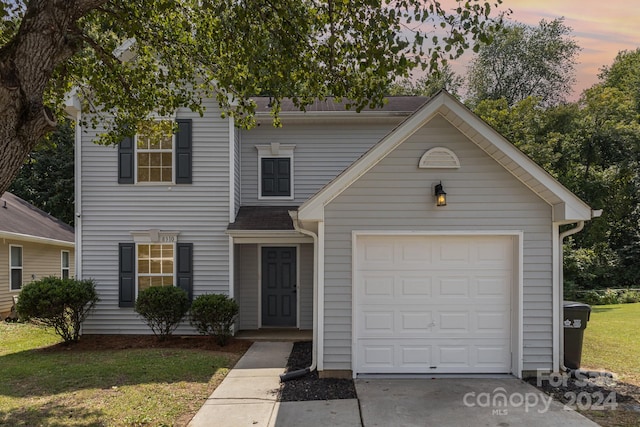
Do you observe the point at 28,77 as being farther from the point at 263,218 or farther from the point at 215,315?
the point at 263,218

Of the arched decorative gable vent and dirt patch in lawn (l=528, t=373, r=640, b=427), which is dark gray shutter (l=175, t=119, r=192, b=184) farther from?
dirt patch in lawn (l=528, t=373, r=640, b=427)

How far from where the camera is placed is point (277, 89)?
689 centimetres

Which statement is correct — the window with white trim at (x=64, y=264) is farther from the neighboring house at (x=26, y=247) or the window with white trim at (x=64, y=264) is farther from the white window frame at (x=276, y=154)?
the white window frame at (x=276, y=154)

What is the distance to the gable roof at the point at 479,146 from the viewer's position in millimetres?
6570

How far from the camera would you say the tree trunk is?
4176 mm

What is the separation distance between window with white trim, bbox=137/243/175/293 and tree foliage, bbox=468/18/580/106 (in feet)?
89.4

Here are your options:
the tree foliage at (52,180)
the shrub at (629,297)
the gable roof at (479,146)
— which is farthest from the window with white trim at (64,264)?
the shrub at (629,297)

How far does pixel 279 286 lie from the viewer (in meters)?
11.5

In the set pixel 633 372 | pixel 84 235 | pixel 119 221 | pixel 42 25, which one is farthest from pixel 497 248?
pixel 84 235

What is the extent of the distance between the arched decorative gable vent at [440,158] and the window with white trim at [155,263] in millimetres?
6576

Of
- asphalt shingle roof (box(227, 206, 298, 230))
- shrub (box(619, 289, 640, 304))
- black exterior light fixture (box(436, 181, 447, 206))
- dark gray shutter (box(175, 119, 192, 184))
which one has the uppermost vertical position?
dark gray shutter (box(175, 119, 192, 184))

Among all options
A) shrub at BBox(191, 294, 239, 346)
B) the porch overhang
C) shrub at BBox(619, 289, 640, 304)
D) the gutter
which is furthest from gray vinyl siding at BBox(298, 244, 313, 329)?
shrub at BBox(619, 289, 640, 304)

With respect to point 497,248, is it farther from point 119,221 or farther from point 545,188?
point 119,221

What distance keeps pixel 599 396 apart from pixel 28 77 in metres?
7.80
